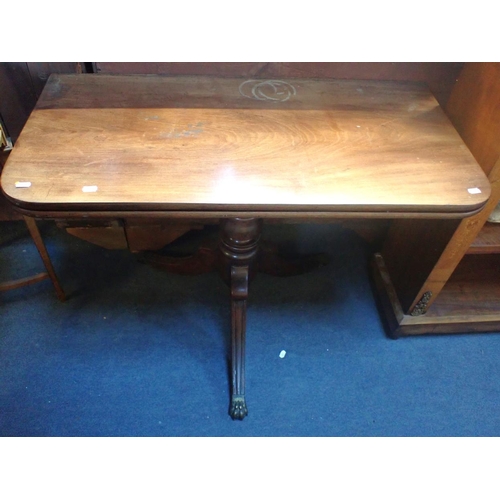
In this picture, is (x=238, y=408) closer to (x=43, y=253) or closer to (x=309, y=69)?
(x=43, y=253)

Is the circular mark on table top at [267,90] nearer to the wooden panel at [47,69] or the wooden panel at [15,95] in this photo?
the wooden panel at [47,69]

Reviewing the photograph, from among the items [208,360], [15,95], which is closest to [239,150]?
[208,360]

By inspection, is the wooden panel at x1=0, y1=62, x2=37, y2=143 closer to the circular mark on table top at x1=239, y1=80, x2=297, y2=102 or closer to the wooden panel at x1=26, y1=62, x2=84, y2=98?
the wooden panel at x1=26, y1=62, x2=84, y2=98

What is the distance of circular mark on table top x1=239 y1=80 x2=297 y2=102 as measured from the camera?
116cm

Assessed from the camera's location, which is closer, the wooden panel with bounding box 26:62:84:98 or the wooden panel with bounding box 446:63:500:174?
the wooden panel with bounding box 446:63:500:174

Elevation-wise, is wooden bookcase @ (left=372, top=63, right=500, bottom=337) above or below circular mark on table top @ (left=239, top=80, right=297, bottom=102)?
below

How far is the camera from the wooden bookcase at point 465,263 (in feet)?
3.71

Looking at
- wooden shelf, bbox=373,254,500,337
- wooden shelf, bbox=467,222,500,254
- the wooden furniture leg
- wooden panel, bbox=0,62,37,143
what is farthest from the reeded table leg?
wooden panel, bbox=0,62,37,143

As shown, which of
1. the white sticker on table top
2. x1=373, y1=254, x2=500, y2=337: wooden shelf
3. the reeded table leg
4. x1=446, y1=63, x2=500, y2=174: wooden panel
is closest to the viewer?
the white sticker on table top

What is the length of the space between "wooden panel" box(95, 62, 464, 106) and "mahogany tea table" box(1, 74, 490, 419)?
0.19m

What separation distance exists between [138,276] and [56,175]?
827 millimetres

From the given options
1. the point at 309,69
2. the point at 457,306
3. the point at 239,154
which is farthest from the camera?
the point at 457,306

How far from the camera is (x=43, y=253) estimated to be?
1413 millimetres

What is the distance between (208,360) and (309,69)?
39.8 inches
